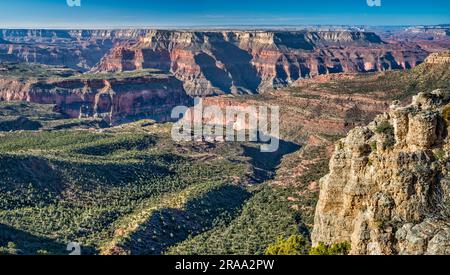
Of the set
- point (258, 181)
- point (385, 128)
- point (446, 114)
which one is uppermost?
point (446, 114)

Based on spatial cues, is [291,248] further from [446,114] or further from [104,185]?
[104,185]

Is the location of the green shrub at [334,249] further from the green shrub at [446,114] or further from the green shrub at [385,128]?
the green shrub at [446,114]

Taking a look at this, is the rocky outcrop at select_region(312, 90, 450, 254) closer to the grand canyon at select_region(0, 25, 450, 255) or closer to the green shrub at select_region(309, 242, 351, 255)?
the grand canyon at select_region(0, 25, 450, 255)

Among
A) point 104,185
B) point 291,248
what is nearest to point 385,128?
point 291,248

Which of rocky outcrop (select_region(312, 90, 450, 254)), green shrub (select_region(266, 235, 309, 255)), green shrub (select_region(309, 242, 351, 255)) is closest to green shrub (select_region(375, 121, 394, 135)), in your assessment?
rocky outcrop (select_region(312, 90, 450, 254))
